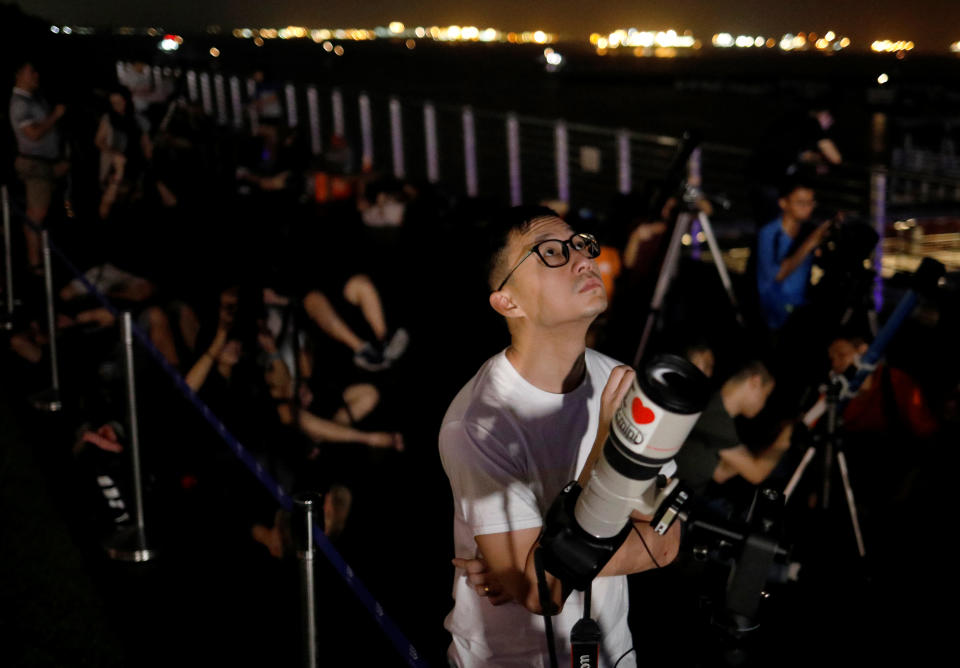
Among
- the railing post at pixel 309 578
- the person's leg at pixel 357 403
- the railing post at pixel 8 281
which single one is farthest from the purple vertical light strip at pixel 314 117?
the railing post at pixel 309 578

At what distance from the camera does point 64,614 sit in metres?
3.64

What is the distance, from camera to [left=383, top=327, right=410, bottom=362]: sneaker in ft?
15.6

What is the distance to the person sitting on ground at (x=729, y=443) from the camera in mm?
3643

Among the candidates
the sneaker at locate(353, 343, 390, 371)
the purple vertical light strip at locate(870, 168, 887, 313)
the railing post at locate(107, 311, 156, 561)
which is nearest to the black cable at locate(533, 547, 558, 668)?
the railing post at locate(107, 311, 156, 561)

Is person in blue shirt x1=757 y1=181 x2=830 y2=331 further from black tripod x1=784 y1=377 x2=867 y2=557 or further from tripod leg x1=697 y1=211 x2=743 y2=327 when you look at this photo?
black tripod x1=784 y1=377 x2=867 y2=557

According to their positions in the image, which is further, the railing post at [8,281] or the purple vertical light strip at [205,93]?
the purple vertical light strip at [205,93]

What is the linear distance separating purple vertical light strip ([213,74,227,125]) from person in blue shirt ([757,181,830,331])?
11648 mm

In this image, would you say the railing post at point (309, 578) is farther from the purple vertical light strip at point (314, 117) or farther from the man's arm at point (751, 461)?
the purple vertical light strip at point (314, 117)

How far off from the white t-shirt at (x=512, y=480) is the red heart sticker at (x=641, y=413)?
49 centimetres

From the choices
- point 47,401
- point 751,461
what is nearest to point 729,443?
point 751,461

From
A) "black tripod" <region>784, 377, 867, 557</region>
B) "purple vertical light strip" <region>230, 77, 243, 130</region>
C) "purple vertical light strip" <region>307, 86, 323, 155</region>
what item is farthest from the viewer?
"purple vertical light strip" <region>230, 77, 243, 130</region>

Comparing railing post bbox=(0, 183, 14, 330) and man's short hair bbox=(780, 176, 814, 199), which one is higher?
man's short hair bbox=(780, 176, 814, 199)

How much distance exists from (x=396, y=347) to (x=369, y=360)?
15 centimetres

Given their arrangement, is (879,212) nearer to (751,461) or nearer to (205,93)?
(751,461)
